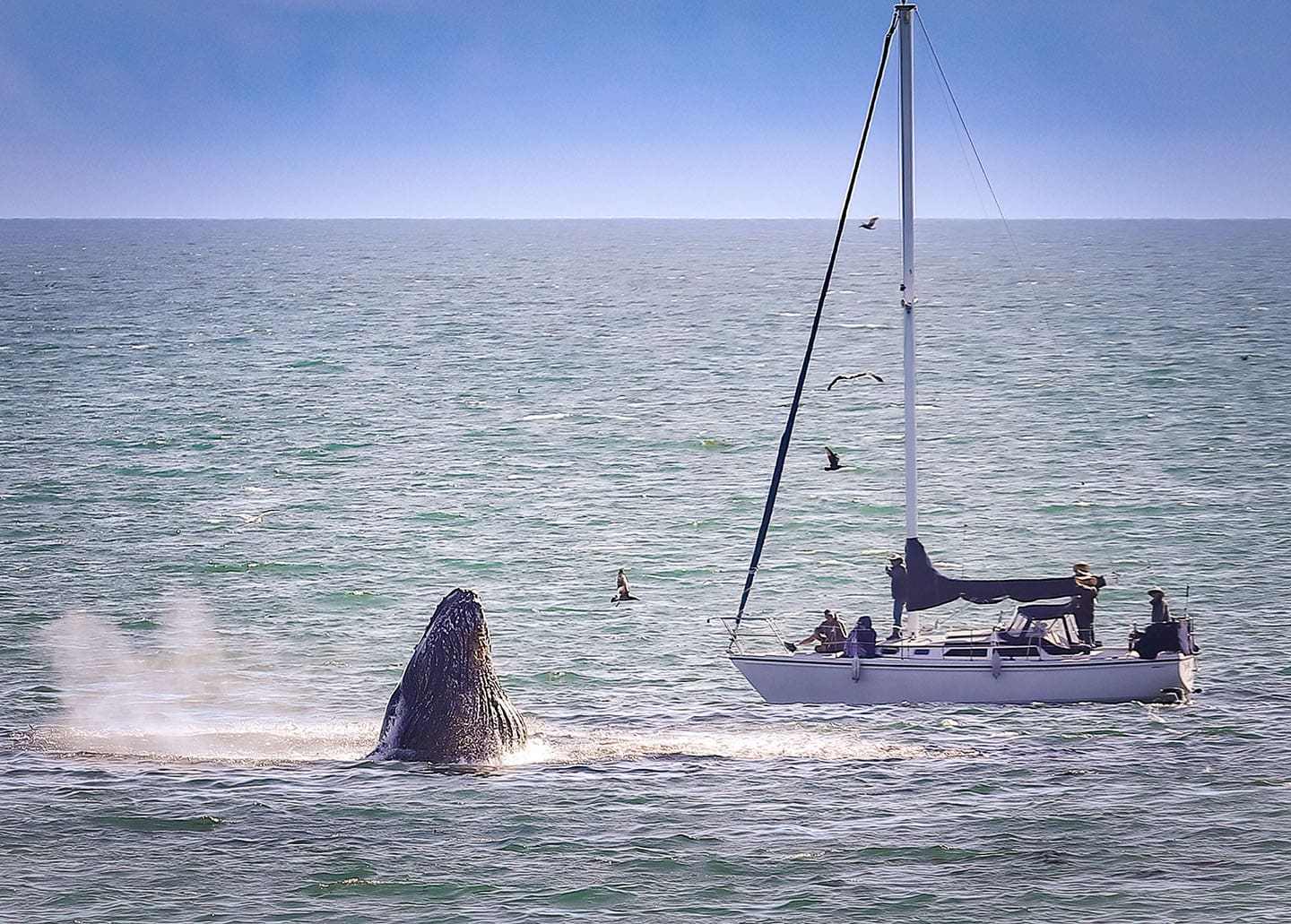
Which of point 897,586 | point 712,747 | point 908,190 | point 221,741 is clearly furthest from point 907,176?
point 221,741

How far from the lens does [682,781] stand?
1566 inches

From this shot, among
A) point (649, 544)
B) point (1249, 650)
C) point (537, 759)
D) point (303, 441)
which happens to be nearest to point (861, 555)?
point (649, 544)

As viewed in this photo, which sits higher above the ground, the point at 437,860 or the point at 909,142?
the point at 909,142

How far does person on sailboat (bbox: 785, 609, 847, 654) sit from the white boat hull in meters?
0.38

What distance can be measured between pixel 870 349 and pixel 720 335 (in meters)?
25.6

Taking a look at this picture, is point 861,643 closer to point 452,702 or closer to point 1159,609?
point 1159,609

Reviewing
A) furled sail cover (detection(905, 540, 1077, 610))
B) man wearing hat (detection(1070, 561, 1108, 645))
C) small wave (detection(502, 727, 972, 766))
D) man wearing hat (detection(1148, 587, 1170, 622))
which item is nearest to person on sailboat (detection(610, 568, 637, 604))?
small wave (detection(502, 727, 972, 766))

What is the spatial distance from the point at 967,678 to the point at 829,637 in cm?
370

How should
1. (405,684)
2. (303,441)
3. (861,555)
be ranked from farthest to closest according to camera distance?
(303,441) → (861,555) → (405,684)

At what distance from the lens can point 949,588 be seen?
46000 millimetres

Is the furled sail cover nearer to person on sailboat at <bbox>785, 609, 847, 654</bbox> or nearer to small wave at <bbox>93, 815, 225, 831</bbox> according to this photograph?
person on sailboat at <bbox>785, 609, 847, 654</bbox>

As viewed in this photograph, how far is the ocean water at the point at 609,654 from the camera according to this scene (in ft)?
113

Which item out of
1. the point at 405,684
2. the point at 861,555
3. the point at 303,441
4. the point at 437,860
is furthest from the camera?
the point at 303,441

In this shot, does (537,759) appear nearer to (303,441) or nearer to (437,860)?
(437,860)
